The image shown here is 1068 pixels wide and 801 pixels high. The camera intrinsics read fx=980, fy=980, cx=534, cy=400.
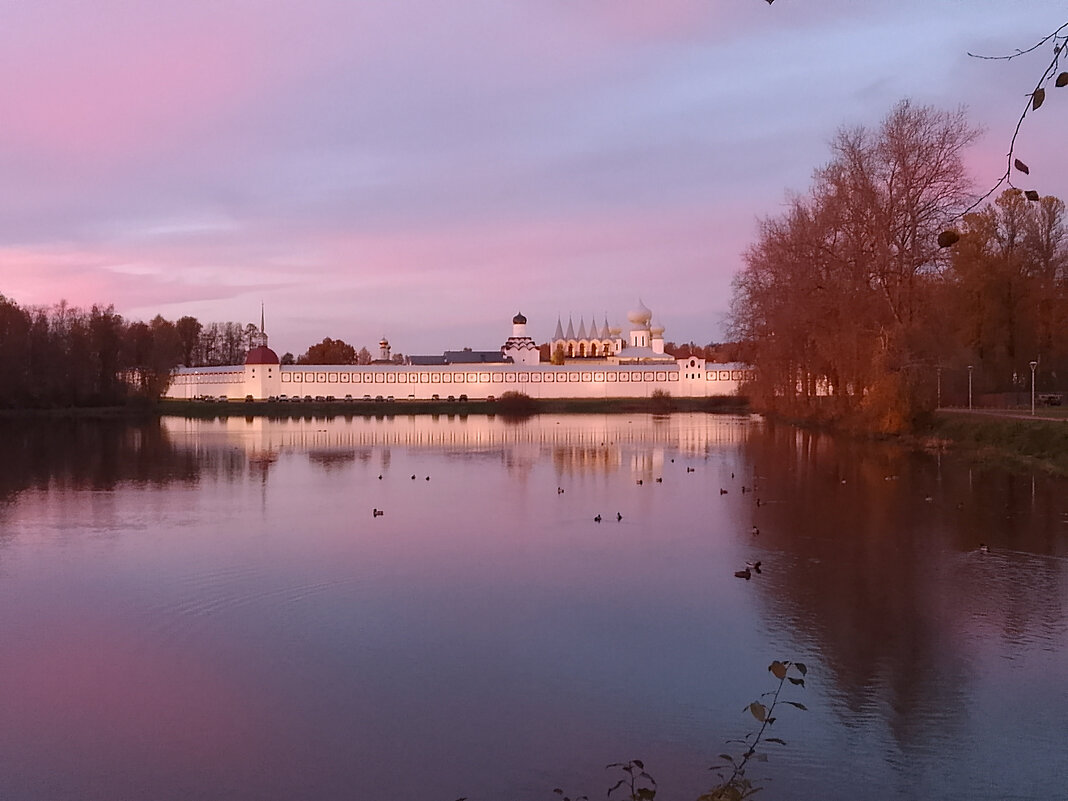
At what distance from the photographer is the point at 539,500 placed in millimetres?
22719

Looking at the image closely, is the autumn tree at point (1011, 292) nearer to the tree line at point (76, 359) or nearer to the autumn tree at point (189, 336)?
the tree line at point (76, 359)

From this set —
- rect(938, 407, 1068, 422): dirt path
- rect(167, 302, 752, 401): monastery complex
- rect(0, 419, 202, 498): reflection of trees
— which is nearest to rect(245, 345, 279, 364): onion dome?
rect(167, 302, 752, 401): monastery complex

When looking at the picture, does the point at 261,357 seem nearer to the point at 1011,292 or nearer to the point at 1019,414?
the point at 1011,292

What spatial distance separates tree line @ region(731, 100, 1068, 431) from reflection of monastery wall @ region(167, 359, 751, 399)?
45303 millimetres

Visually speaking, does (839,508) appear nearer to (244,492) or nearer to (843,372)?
(244,492)

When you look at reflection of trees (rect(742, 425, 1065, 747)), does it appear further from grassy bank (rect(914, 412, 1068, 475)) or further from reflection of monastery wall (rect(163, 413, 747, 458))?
reflection of monastery wall (rect(163, 413, 747, 458))

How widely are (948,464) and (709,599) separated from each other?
17348mm

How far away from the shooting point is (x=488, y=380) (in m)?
97.1

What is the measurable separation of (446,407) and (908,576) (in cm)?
6980

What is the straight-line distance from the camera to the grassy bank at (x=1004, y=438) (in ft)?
83.1

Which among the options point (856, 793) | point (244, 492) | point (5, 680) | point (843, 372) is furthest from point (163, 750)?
point (843, 372)

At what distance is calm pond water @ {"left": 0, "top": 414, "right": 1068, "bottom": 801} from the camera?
26.0 ft

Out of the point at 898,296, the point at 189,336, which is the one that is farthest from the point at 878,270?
the point at 189,336

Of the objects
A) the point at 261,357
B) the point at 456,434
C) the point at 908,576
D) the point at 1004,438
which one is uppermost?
the point at 261,357
